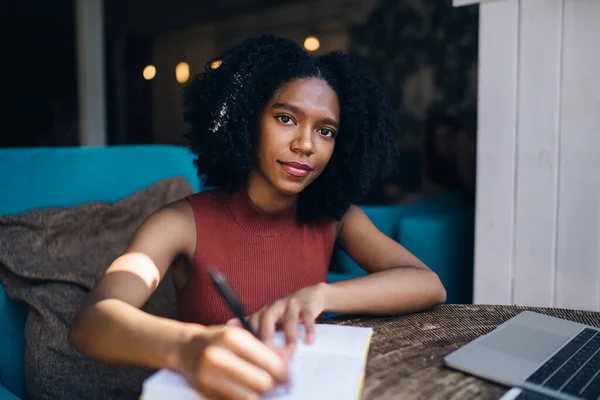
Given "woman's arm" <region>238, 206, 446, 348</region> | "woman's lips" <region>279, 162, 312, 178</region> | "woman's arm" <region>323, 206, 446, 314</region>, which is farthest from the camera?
"woman's lips" <region>279, 162, 312, 178</region>

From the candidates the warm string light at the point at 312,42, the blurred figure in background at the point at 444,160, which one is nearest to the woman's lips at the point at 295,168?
the blurred figure in background at the point at 444,160

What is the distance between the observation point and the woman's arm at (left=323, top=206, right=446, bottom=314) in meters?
1.02

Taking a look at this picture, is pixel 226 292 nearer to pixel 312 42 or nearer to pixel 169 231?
pixel 169 231

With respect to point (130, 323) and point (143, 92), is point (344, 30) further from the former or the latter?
point (130, 323)

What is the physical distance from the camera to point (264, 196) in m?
1.29

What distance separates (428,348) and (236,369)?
0.36 metres

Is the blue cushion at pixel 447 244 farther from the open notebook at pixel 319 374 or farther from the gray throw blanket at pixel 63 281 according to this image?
the open notebook at pixel 319 374

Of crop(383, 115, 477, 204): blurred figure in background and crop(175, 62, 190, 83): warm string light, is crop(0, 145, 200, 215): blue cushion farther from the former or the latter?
crop(175, 62, 190, 83): warm string light

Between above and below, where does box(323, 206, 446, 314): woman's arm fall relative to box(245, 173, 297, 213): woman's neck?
below

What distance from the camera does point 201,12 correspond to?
3.86 m

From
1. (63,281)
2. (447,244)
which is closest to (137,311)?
(63,281)

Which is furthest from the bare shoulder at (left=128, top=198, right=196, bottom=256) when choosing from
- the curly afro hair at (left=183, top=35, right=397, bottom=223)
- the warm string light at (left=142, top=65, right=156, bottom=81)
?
the warm string light at (left=142, top=65, right=156, bottom=81)

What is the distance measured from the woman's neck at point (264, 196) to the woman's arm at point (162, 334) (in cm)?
15

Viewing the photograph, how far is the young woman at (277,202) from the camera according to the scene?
1.07m
